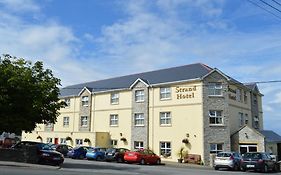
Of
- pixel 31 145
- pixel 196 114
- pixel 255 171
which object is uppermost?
pixel 196 114

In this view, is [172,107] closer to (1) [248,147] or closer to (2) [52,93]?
(1) [248,147]

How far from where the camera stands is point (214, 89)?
38.0 metres

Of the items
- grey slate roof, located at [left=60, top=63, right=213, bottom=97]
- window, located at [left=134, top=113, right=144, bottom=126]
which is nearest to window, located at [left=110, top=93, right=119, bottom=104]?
grey slate roof, located at [left=60, top=63, right=213, bottom=97]

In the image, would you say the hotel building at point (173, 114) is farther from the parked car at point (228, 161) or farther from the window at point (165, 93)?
the parked car at point (228, 161)

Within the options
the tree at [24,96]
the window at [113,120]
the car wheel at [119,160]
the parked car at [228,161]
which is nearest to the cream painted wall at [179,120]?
the parked car at [228,161]

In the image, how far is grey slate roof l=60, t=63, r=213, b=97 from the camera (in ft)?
131

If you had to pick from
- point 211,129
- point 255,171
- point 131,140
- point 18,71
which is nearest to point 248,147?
point 211,129

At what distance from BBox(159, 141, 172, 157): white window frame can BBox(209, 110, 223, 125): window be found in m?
5.32

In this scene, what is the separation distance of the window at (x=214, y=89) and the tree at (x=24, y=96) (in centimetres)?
1734

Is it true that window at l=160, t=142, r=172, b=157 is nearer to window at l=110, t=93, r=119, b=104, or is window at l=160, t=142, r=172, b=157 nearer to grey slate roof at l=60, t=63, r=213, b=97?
grey slate roof at l=60, t=63, r=213, b=97

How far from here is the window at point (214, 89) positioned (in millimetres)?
37875

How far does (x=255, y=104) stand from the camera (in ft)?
148

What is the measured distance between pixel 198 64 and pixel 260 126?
11.5 metres

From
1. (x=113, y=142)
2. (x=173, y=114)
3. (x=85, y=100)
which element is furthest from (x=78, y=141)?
(x=173, y=114)
